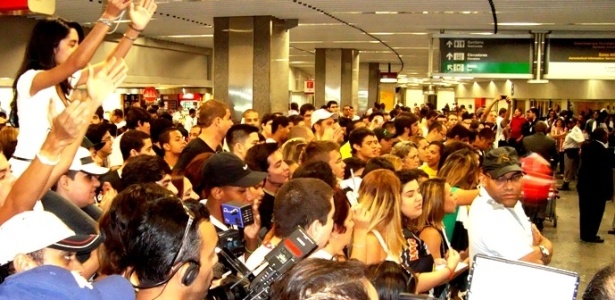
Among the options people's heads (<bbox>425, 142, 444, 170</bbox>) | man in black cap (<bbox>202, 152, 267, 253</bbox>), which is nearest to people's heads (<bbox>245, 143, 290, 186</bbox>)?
man in black cap (<bbox>202, 152, 267, 253</bbox>)

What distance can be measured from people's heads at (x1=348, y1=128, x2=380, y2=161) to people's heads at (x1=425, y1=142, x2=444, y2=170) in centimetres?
66

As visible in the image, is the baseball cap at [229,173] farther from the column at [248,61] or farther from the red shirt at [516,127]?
the red shirt at [516,127]

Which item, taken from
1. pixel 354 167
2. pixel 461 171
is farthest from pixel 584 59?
pixel 354 167

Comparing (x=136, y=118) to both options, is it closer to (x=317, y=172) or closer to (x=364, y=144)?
(x=364, y=144)

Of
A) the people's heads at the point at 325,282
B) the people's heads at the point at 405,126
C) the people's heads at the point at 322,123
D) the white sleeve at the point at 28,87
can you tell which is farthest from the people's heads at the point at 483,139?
the people's heads at the point at 325,282

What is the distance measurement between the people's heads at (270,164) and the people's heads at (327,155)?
42 cm

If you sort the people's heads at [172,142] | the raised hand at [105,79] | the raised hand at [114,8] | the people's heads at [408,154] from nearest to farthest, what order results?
the raised hand at [105,79], the raised hand at [114,8], the people's heads at [172,142], the people's heads at [408,154]

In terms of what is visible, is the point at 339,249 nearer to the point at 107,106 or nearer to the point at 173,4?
the point at 173,4

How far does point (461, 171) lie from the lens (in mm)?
6703

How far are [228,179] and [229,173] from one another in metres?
0.05

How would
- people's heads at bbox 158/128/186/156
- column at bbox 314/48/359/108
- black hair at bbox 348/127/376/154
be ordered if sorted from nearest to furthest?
1. people's heads at bbox 158/128/186/156
2. black hair at bbox 348/127/376/154
3. column at bbox 314/48/359/108

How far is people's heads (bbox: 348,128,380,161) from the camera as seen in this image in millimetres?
8133

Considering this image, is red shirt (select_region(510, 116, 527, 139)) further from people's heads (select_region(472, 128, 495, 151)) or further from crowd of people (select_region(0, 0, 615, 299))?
crowd of people (select_region(0, 0, 615, 299))

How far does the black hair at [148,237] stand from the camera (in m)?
2.50
